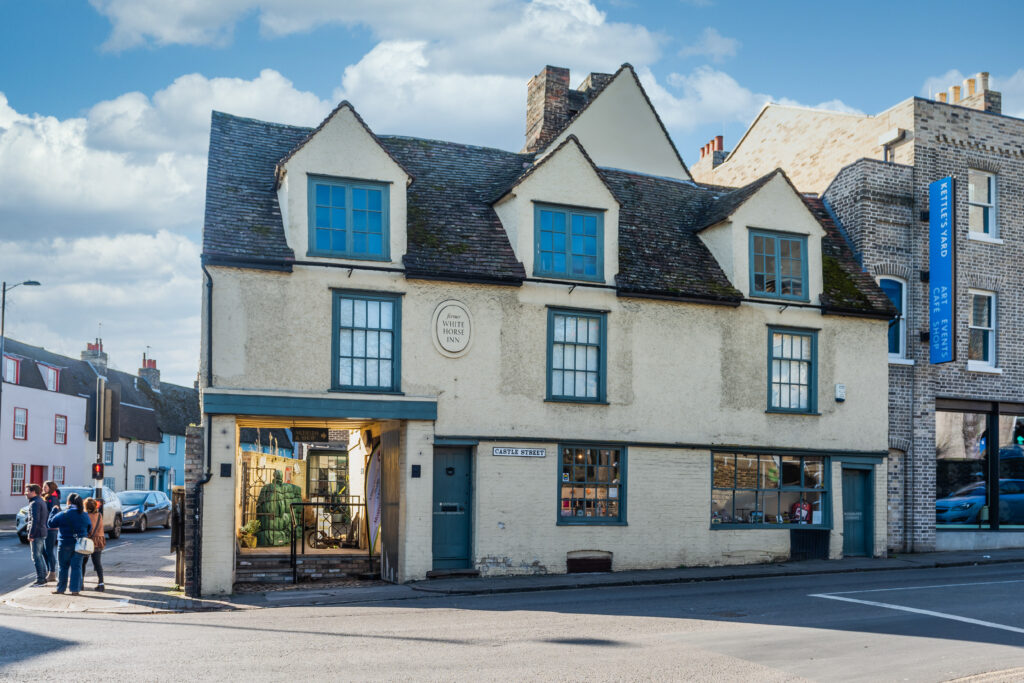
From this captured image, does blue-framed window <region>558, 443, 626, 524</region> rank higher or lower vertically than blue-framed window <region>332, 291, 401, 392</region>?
lower

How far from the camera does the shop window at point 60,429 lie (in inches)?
1854

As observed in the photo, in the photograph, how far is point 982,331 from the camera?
2384cm

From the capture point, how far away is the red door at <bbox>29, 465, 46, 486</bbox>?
44.7m

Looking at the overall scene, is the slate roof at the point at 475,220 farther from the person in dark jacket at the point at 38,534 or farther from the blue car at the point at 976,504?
the person in dark jacket at the point at 38,534

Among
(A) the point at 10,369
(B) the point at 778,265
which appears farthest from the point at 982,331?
(A) the point at 10,369

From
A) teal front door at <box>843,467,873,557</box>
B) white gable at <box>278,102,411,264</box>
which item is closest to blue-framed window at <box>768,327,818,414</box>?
teal front door at <box>843,467,873,557</box>

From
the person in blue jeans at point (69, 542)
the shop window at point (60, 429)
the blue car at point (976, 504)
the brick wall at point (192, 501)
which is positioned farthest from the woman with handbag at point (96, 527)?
the shop window at point (60, 429)

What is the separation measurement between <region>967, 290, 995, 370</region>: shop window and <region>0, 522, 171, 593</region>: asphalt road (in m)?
20.2

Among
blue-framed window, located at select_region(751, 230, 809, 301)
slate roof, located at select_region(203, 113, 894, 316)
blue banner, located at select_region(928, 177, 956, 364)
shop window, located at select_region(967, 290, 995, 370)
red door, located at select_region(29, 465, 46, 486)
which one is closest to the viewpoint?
slate roof, located at select_region(203, 113, 894, 316)

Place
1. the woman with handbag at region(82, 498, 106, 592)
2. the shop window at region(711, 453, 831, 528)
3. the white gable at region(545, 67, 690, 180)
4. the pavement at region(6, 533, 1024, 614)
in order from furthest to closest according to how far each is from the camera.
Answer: the white gable at region(545, 67, 690, 180)
the shop window at region(711, 453, 831, 528)
the woman with handbag at region(82, 498, 106, 592)
the pavement at region(6, 533, 1024, 614)

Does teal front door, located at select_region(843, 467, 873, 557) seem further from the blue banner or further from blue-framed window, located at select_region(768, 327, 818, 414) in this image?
the blue banner

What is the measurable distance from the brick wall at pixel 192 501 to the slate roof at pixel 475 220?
3127 millimetres

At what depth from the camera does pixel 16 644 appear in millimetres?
10977

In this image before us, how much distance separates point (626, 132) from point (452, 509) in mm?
12498
